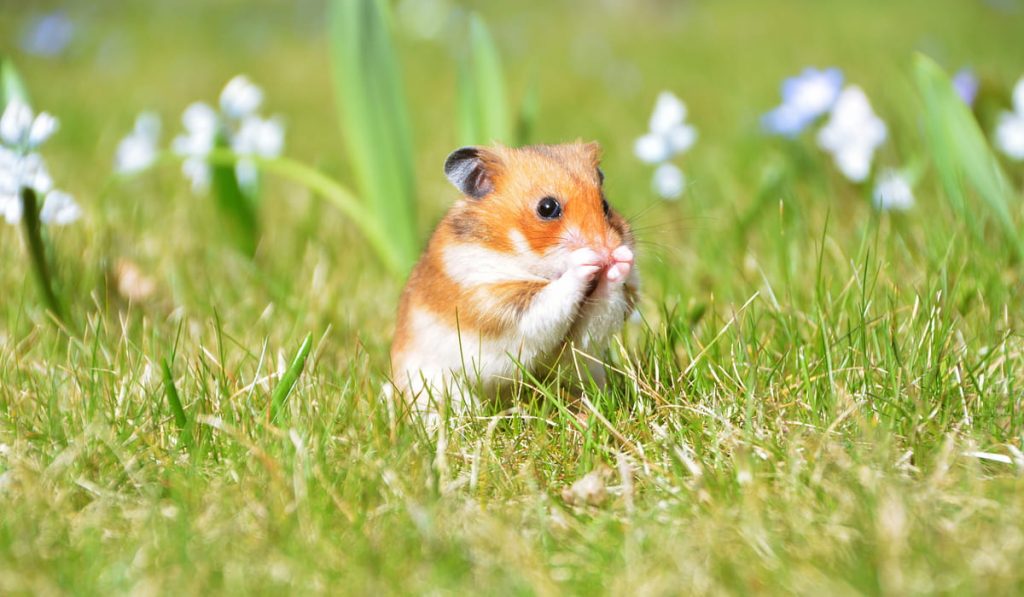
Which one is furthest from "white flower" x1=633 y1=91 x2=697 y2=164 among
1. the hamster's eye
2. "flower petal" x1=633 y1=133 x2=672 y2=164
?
the hamster's eye

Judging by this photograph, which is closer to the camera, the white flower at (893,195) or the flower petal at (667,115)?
the white flower at (893,195)

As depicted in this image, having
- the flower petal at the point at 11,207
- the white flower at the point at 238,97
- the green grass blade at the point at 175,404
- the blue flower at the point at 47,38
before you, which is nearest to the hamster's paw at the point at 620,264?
the green grass blade at the point at 175,404

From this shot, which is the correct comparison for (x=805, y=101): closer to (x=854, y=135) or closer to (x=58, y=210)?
(x=854, y=135)

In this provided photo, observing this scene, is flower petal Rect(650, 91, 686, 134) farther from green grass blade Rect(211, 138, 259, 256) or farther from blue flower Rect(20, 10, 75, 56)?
blue flower Rect(20, 10, 75, 56)

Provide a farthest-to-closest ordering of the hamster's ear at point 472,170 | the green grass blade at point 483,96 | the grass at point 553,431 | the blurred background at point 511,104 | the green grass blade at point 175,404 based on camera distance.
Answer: the blurred background at point 511,104 → the green grass blade at point 483,96 → the hamster's ear at point 472,170 → the green grass blade at point 175,404 → the grass at point 553,431

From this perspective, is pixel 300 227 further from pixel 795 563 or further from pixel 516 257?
pixel 795 563

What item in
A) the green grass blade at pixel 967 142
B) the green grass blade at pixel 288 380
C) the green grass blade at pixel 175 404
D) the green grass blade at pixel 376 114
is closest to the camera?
the green grass blade at pixel 175 404

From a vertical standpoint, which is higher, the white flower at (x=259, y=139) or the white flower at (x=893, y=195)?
the white flower at (x=259, y=139)

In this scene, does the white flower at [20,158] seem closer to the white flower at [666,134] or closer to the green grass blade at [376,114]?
the green grass blade at [376,114]
